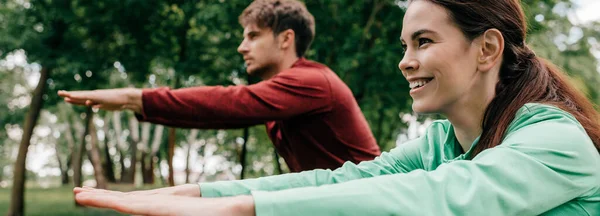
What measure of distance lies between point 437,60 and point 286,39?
242 centimetres

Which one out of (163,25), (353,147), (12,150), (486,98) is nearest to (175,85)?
(163,25)

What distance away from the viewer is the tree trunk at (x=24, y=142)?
15352 millimetres

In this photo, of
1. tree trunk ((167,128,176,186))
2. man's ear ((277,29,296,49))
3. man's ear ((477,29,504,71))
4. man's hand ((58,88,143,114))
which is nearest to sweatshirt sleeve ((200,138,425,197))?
man's ear ((477,29,504,71))

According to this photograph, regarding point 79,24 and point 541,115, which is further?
point 79,24

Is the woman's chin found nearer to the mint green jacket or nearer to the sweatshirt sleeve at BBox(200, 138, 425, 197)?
the mint green jacket

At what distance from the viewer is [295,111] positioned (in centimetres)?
347

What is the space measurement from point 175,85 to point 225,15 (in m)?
2.57

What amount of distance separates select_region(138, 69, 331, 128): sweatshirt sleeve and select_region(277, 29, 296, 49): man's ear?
763 millimetres

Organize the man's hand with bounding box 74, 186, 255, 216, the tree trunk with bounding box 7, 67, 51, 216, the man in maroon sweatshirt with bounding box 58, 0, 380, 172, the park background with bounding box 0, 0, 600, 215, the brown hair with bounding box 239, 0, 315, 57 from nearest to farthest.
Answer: the man's hand with bounding box 74, 186, 255, 216 < the man in maroon sweatshirt with bounding box 58, 0, 380, 172 < the brown hair with bounding box 239, 0, 315, 57 < the park background with bounding box 0, 0, 600, 215 < the tree trunk with bounding box 7, 67, 51, 216

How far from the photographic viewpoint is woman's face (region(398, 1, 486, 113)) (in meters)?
1.89

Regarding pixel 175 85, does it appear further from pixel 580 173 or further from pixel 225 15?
pixel 580 173

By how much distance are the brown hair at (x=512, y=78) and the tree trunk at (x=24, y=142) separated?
1462cm

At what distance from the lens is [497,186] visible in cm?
136

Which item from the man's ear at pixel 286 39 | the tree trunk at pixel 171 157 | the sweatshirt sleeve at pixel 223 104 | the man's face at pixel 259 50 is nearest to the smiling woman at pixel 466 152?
the sweatshirt sleeve at pixel 223 104
